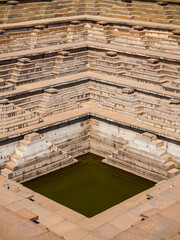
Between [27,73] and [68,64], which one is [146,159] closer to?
[27,73]

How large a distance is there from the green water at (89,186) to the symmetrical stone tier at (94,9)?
10650 mm

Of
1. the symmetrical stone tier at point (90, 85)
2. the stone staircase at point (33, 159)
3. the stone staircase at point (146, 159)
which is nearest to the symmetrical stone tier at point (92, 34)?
the symmetrical stone tier at point (90, 85)

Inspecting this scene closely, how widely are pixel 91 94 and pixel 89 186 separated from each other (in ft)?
21.2

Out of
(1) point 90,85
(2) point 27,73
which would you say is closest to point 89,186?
(1) point 90,85

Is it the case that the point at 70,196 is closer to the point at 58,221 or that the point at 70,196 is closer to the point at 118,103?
the point at 58,221

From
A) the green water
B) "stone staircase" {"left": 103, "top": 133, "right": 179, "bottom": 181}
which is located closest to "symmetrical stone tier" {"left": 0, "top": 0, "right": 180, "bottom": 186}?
"stone staircase" {"left": 103, "top": 133, "right": 179, "bottom": 181}

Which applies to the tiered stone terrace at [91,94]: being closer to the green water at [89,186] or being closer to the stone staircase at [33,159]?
the stone staircase at [33,159]

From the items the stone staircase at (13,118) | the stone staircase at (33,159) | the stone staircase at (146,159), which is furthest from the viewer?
the stone staircase at (13,118)

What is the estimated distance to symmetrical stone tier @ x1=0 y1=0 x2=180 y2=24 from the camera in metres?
28.6

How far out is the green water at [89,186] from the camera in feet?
62.3

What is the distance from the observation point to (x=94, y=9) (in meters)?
31.8

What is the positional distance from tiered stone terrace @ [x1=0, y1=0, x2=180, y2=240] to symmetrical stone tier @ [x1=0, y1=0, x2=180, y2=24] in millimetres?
57

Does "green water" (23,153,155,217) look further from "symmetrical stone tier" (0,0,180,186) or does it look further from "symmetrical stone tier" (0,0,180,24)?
"symmetrical stone tier" (0,0,180,24)

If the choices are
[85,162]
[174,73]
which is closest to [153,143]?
[85,162]
